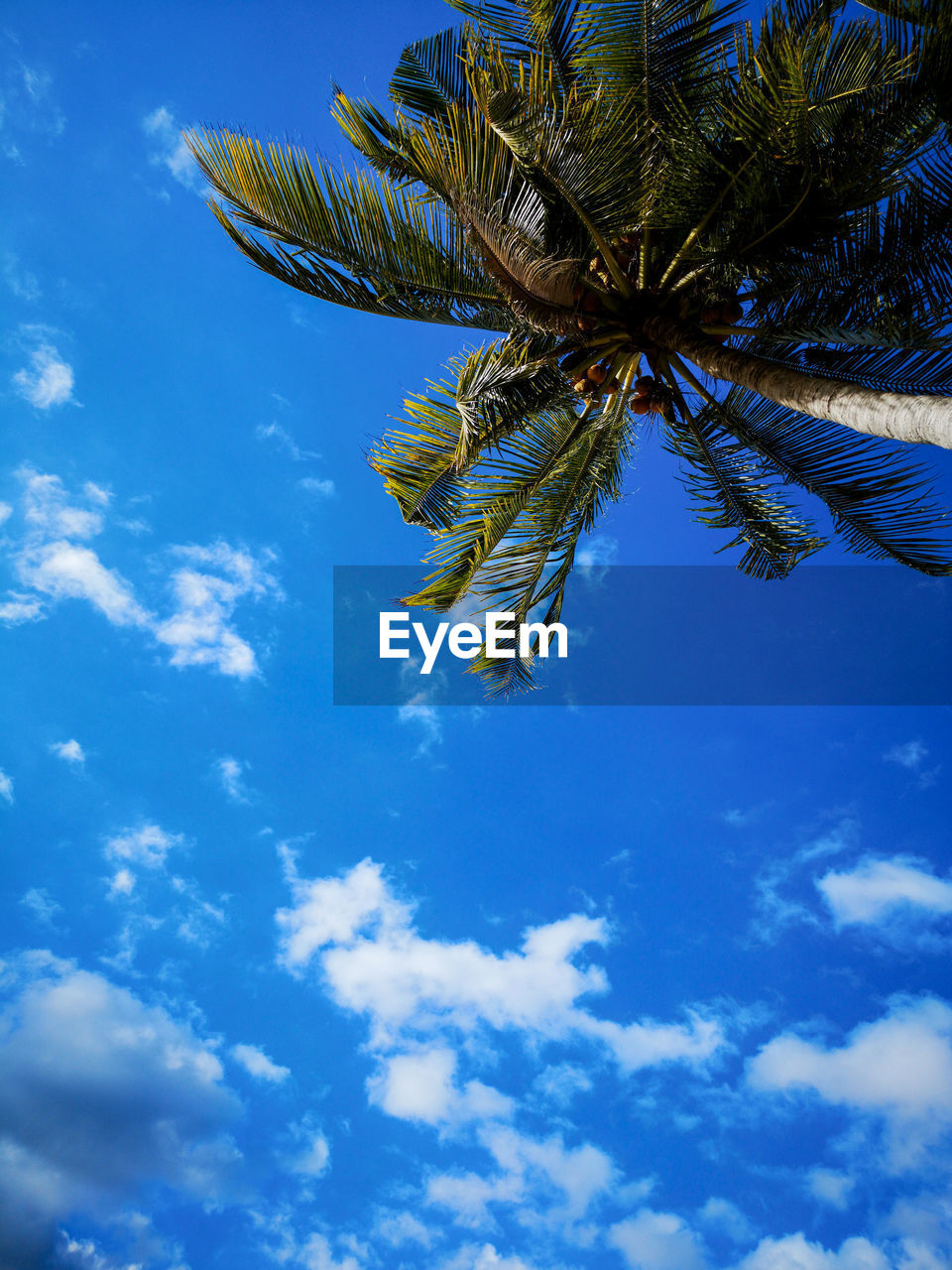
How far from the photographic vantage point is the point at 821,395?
16.9 feet

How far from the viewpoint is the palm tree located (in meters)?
4.99

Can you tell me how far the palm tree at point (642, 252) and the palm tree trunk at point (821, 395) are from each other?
22mm

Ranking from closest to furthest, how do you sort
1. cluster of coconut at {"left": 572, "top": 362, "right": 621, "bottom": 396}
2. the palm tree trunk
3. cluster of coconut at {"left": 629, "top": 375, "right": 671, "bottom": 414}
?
the palm tree trunk
cluster of coconut at {"left": 572, "top": 362, "right": 621, "bottom": 396}
cluster of coconut at {"left": 629, "top": 375, "right": 671, "bottom": 414}

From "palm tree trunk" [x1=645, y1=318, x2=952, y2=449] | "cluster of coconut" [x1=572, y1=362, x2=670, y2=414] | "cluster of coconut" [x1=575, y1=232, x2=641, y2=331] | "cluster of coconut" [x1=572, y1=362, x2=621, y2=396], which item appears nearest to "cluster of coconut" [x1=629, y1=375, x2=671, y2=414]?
"cluster of coconut" [x1=572, y1=362, x2=670, y2=414]

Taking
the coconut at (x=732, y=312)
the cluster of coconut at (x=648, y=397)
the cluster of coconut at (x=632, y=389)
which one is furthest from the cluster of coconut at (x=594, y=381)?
the coconut at (x=732, y=312)

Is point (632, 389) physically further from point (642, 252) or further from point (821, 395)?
point (821, 395)

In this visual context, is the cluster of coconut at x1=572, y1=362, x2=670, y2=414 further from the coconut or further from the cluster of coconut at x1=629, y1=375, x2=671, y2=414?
the coconut

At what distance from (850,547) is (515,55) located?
476cm

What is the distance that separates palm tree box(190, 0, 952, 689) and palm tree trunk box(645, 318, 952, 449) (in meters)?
0.02

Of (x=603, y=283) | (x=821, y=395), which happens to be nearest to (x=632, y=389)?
(x=603, y=283)

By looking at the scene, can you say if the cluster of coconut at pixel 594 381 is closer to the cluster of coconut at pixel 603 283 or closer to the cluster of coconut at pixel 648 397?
the cluster of coconut at pixel 648 397

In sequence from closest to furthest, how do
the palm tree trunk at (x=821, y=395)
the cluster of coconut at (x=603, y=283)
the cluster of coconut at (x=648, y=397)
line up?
the palm tree trunk at (x=821, y=395), the cluster of coconut at (x=603, y=283), the cluster of coconut at (x=648, y=397)

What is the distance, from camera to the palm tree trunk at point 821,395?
4.14 metres

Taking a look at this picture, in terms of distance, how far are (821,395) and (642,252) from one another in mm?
2405
